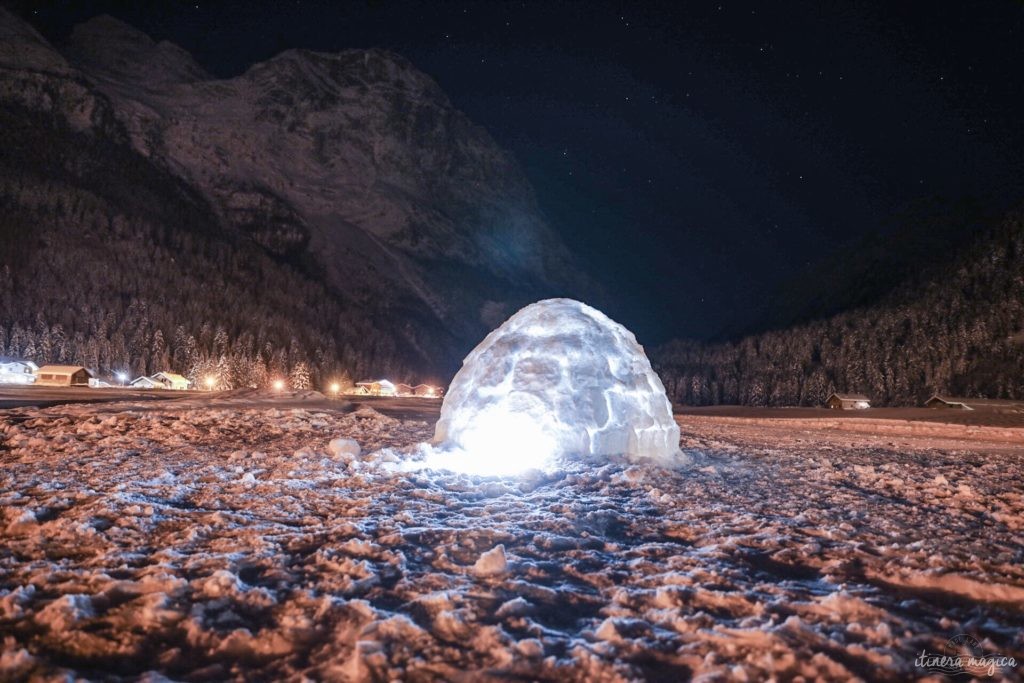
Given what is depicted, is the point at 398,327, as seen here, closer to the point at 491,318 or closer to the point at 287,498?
the point at 491,318

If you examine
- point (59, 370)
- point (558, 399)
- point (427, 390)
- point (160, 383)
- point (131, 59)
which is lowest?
point (427, 390)

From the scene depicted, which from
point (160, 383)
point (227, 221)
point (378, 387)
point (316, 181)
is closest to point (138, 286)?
point (160, 383)

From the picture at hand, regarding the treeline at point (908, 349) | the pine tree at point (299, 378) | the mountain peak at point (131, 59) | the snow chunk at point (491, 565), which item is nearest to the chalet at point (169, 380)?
the pine tree at point (299, 378)

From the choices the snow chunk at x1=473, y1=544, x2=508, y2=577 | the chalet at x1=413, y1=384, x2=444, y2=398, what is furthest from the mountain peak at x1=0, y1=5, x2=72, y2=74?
the snow chunk at x1=473, y1=544, x2=508, y2=577

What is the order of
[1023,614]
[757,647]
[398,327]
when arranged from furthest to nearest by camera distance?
[398,327], [1023,614], [757,647]

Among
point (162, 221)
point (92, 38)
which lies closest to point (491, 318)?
point (162, 221)

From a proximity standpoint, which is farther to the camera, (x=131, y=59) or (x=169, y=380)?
(x=131, y=59)

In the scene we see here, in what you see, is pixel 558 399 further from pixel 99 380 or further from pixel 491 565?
pixel 99 380
